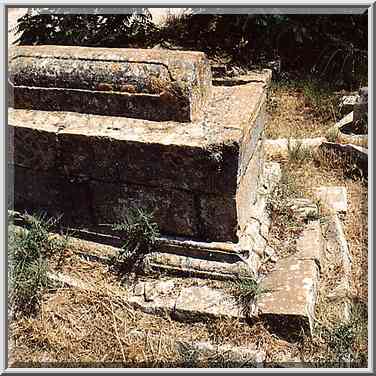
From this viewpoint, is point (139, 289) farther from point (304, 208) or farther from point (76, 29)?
point (76, 29)

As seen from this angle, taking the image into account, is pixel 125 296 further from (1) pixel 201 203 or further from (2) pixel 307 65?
(2) pixel 307 65

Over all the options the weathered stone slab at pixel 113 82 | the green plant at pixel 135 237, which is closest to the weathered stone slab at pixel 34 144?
the weathered stone slab at pixel 113 82

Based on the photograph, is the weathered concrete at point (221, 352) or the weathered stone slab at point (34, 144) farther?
the weathered stone slab at point (34, 144)

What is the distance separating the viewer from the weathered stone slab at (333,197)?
191 inches

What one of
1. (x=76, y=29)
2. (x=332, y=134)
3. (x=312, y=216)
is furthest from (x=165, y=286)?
(x=76, y=29)

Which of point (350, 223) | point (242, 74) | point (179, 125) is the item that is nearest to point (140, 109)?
point (179, 125)

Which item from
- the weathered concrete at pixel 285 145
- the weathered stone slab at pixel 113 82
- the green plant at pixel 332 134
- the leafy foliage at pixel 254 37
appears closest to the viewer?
the weathered stone slab at pixel 113 82

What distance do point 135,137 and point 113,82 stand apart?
0.37m

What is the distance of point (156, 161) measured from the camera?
149 inches

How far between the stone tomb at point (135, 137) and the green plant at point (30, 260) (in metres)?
0.20

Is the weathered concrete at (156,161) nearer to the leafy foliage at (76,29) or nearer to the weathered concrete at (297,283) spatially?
the weathered concrete at (297,283)

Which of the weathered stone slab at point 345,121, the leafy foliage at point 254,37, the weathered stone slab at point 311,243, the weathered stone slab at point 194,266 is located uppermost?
the leafy foliage at point 254,37

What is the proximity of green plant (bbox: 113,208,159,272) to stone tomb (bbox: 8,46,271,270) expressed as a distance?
2.6 inches

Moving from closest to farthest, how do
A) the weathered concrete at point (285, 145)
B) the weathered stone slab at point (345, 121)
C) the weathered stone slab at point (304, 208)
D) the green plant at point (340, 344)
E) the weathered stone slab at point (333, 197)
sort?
the green plant at point (340, 344)
the weathered stone slab at point (304, 208)
the weathered stone slab at point (333, 197)
the weathered concrete at point (285, 145)
the weathered stone slab at point (345, 121)
